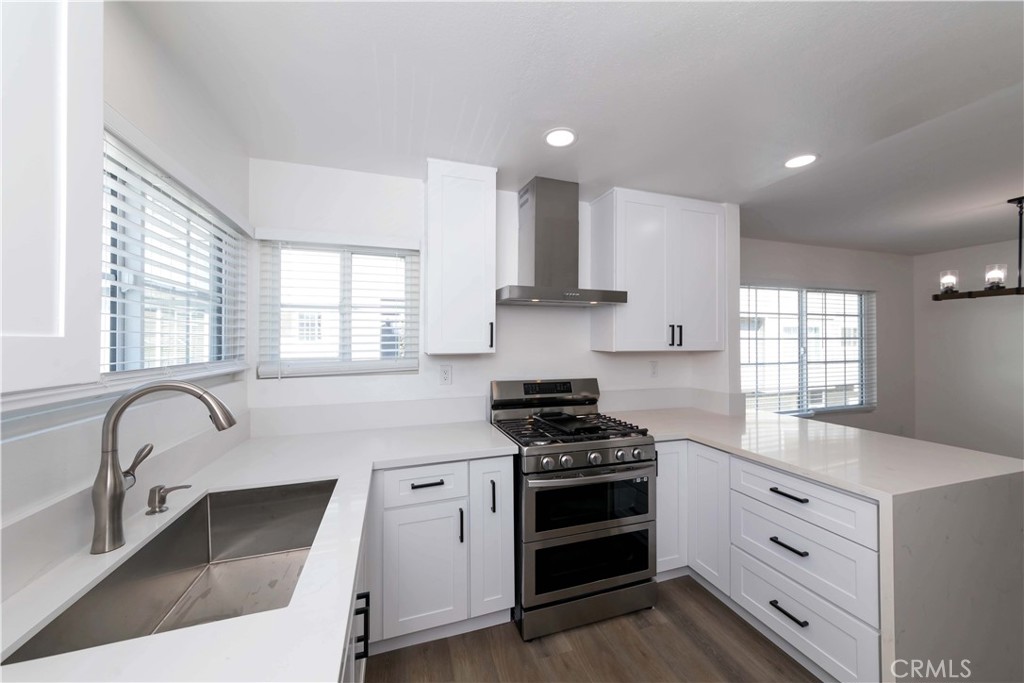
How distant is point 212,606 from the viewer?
107 cm

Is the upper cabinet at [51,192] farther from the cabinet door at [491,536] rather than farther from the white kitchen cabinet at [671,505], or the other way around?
the white kitchen cabinet at [671,505]

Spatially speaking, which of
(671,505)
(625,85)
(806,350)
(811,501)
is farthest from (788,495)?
(806,350)

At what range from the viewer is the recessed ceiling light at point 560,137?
1.75 m

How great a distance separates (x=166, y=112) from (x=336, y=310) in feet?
3.54

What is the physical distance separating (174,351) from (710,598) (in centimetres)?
286

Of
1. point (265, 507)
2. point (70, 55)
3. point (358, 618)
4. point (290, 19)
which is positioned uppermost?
point (290, 19)

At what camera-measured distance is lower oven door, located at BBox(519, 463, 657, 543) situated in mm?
1790

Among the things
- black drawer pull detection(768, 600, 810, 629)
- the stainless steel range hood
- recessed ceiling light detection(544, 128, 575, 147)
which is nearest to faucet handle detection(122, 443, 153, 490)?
the stainless steel range hood

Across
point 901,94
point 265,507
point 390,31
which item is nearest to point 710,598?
point 265,507

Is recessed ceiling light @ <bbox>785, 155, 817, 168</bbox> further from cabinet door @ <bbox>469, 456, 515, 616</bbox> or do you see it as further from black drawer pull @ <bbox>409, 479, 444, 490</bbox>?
black drawer pull @ <bbox>409, 479, 444, 490</bbox>

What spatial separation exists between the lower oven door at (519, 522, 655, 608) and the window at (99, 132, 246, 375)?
1.69 m

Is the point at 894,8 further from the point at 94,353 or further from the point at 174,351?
the point at 174,351

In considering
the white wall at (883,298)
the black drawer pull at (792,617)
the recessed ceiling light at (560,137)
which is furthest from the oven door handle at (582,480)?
the white wall at (883,298)

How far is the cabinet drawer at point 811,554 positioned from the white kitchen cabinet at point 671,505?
28 centimetres
